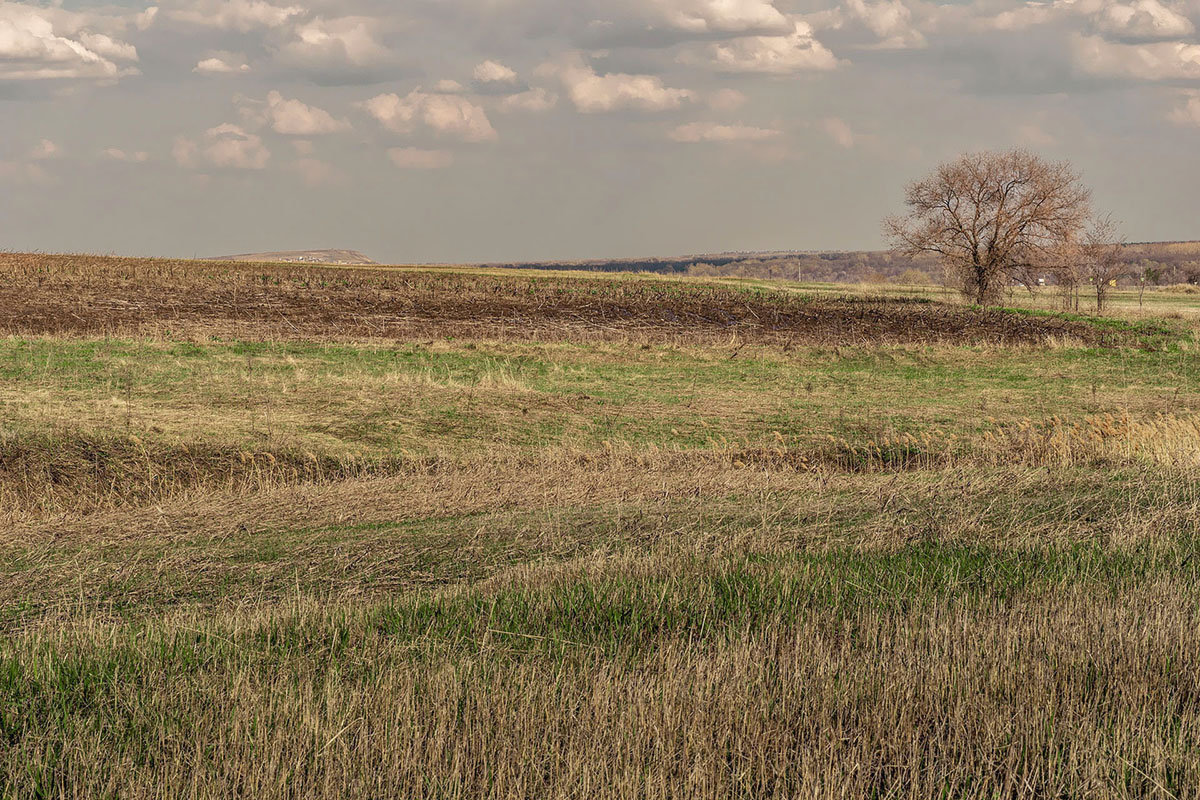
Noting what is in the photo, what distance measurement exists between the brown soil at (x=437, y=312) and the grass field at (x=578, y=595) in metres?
12.5

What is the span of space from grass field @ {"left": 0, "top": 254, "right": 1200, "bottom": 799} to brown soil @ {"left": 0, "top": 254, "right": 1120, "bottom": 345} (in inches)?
494

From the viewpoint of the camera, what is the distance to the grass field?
4852 mm

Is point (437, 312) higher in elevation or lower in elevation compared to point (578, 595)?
higher

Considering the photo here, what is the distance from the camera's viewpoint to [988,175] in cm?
5831

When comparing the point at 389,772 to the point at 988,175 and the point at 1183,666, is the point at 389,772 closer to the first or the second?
the point at 1183,666

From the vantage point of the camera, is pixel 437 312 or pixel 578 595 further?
pixel 437 312

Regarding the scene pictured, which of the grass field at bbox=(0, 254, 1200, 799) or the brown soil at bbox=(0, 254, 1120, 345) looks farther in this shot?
the brown soil at bbox=(0, 254, 1120, 345)

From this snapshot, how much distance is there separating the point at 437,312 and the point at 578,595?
37.5 meters

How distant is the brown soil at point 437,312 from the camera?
36.7 meters

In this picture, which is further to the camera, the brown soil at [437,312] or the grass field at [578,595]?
the brown soil at [437,312]

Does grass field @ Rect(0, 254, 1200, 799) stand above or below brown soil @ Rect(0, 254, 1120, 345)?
below

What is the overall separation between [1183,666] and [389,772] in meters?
4.43

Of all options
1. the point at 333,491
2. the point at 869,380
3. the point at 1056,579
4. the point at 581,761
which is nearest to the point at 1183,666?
the point at 1056,579

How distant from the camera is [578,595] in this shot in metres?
7.69
